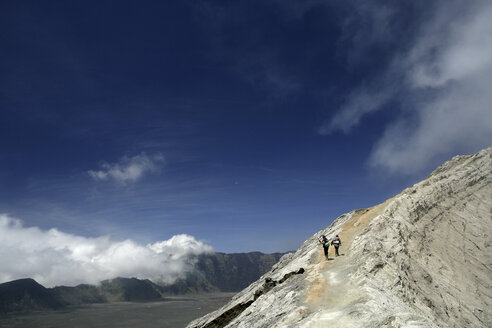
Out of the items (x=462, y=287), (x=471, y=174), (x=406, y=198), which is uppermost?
(x=471, y=174)

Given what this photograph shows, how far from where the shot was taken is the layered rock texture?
1620 cm

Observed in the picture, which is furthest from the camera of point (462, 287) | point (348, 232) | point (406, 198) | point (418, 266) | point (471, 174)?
point (471, 174)

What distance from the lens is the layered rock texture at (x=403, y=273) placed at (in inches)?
638

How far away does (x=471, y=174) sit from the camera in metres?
50.5

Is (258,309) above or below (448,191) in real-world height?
below

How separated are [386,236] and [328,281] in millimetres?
11484

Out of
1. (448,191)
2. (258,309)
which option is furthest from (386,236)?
(448,191)

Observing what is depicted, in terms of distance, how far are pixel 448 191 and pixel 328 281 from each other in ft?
119

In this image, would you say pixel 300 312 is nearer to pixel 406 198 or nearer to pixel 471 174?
pixel 406 198

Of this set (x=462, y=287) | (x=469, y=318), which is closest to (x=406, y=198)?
(x=462, y=287)

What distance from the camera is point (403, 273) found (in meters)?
23.2

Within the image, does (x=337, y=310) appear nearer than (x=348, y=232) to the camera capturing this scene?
Yes

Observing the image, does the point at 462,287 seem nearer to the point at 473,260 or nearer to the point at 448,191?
the point at 473,260

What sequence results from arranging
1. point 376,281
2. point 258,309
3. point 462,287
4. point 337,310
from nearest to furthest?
point 337,310 < point 376,281 < point 258,309 < point 462,287
